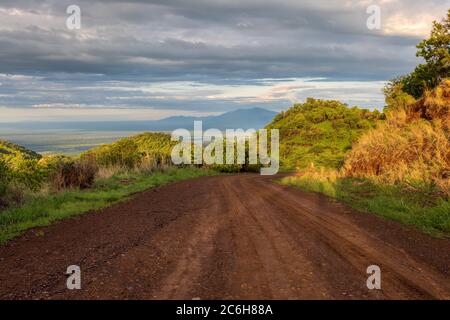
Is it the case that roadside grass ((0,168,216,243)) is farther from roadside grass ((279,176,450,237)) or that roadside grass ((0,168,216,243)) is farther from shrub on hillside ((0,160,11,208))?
roadside grass ((279,176,450,237))

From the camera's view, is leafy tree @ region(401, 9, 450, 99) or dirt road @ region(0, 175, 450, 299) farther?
leafy tree @ region(401, 9, 450, 99)

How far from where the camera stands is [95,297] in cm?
484

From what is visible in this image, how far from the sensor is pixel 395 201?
1162 cm

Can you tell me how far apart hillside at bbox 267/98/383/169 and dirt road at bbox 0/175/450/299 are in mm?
37159

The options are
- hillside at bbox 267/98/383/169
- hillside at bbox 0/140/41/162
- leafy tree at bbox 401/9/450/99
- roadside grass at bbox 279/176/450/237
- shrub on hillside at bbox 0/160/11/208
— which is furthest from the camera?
hillside at bbox 267/98/383/169

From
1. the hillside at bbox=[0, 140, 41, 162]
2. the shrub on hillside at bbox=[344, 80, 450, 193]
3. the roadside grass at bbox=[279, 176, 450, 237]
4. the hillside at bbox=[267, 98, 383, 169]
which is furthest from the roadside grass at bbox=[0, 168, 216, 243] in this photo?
the hillside at bbox=[267, 98, 383, 169]

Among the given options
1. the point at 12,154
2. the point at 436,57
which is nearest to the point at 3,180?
the point at 12,154

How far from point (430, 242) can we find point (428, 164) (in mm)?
8304

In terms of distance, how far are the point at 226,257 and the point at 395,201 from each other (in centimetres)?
713

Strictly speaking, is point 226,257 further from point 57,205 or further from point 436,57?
point 436,57

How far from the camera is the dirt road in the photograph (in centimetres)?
508

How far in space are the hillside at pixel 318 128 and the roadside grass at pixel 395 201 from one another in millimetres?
29649

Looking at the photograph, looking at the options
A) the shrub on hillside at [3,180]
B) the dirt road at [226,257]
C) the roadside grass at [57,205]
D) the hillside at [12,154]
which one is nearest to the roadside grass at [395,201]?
the dirt road at [226,257]

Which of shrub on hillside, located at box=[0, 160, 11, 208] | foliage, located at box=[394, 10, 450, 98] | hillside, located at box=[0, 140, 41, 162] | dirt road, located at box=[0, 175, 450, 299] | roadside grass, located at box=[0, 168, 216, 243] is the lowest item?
roadside grass, located at box=[0, 168, 216, 243]
